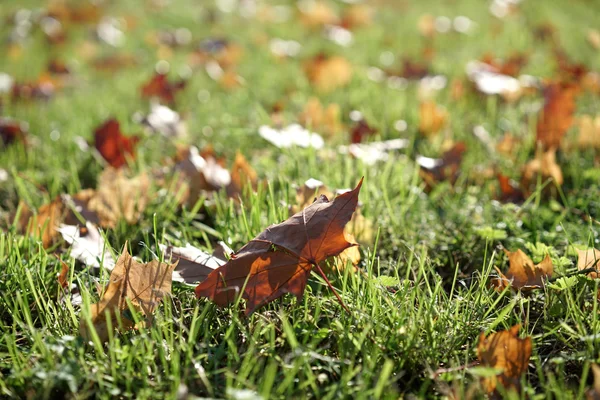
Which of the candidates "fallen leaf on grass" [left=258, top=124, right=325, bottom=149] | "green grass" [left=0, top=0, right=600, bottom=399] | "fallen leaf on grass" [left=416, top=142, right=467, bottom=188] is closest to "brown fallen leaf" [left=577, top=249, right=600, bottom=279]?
"green grass" [left=0, top=0, right=600, bottom=399]

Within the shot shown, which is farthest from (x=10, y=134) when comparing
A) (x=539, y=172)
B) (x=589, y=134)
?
(x=589, y=134)

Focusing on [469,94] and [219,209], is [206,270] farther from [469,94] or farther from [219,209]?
[469,94]

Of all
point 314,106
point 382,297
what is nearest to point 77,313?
point 382,297

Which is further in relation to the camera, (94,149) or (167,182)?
(94,149)

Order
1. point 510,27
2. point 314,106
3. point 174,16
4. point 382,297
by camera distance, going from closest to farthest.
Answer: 1. point 382,297
2. point 314,106
3. point 510,27
4. point 174,16

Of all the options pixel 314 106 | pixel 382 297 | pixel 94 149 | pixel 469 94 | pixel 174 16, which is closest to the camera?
pixel 382 297

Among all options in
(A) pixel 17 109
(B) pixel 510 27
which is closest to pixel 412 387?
(A) pixel 17 109

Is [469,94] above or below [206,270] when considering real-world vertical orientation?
below

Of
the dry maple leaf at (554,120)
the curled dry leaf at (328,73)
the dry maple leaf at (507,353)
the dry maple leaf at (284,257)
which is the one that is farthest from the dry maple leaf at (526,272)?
the curled dry leaf at (328,73)
